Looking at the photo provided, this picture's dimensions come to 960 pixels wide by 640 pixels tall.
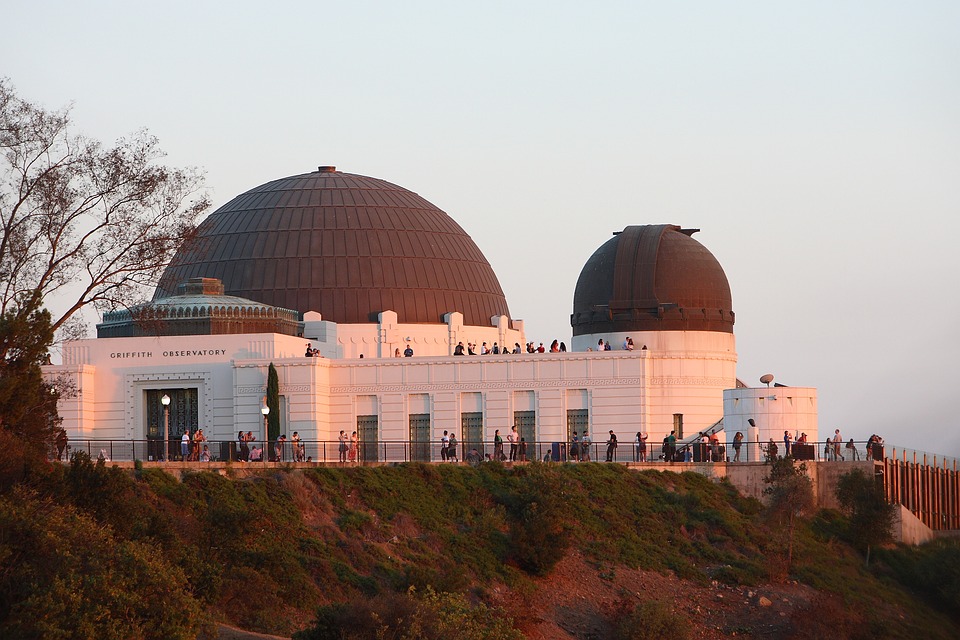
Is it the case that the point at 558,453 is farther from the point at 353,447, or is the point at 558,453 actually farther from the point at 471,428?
the point at 353,447

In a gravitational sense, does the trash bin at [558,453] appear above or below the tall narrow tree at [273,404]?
below

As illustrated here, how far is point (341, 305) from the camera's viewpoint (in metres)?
71.9

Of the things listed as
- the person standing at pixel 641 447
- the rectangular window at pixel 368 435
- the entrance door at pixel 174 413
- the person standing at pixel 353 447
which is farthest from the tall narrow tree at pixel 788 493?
the entrance door at pixel 174 413

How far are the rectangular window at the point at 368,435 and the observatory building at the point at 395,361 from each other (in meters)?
0.05

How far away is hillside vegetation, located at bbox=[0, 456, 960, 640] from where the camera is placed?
1316 inches

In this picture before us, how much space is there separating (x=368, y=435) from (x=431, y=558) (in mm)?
17299

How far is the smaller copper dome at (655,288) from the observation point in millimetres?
66625

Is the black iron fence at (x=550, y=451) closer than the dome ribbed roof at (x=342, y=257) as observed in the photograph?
Yes

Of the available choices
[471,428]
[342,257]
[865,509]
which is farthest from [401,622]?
[342,257]

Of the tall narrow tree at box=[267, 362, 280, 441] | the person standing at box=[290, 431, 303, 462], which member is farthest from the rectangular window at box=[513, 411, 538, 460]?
the tall narrow tree at box=[267, 362, 280, 441]

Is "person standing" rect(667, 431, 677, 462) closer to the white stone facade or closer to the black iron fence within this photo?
the black iron fence

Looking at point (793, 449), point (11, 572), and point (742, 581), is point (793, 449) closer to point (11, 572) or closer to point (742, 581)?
point (742, 581)

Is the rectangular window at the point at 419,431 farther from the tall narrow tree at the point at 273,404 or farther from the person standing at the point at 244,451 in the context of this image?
the person standing at the point at 244,451

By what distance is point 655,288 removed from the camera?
66.9m
